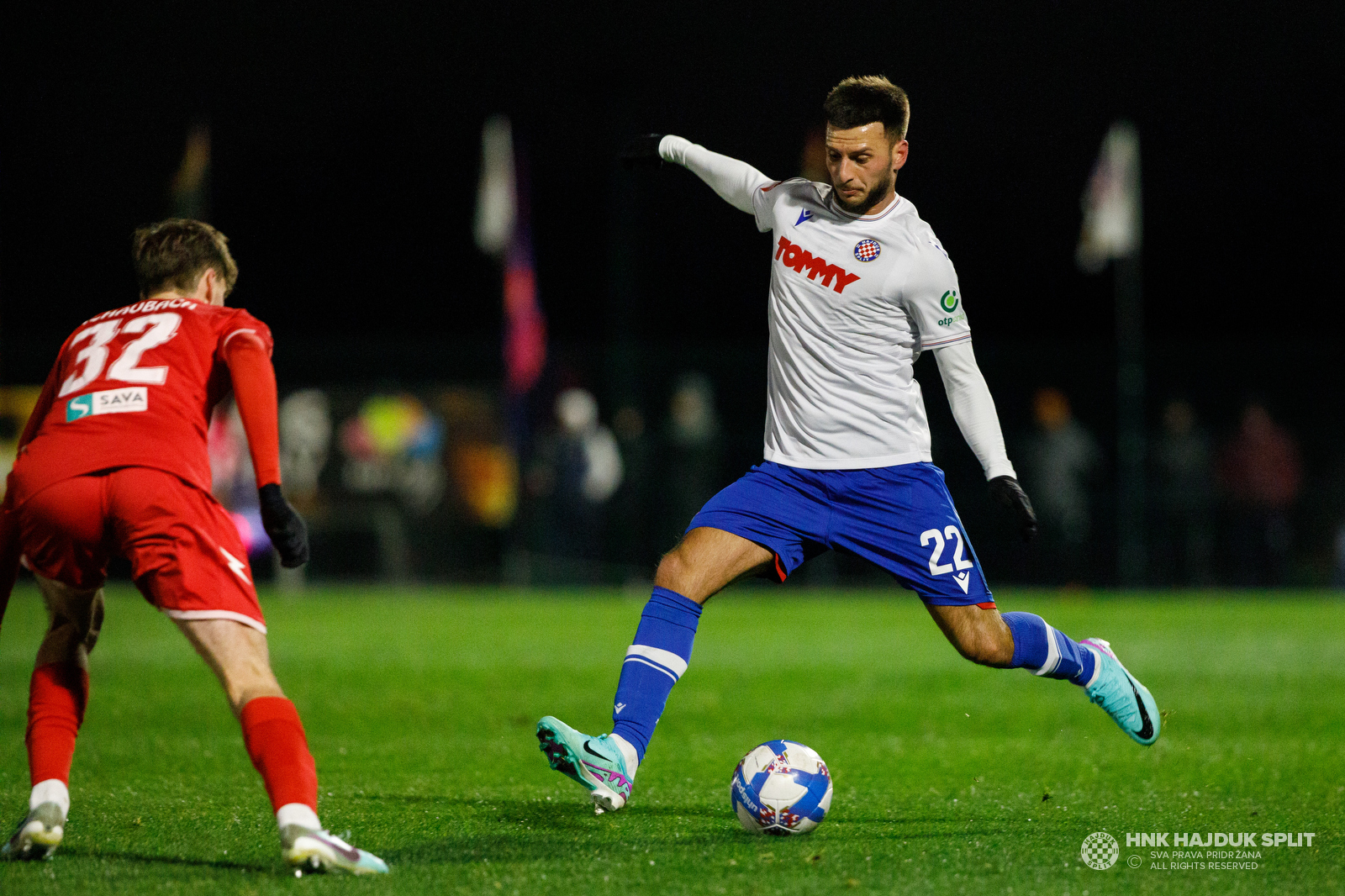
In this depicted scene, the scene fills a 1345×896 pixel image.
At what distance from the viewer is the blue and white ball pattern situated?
537 cm

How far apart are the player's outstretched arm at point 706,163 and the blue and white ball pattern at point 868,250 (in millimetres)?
525

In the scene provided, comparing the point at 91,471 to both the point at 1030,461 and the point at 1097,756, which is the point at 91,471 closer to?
the point at 1097,756

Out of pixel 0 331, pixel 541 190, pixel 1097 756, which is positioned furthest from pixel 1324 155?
pixel 1097 756

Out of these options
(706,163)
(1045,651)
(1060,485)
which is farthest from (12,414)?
(1045,651)

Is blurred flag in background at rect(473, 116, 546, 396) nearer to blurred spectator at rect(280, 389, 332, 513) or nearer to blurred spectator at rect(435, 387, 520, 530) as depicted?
blurred spectator at rect(435, 387, 520, 530)

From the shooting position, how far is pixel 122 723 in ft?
27.0

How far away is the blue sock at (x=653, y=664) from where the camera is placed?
5.18m

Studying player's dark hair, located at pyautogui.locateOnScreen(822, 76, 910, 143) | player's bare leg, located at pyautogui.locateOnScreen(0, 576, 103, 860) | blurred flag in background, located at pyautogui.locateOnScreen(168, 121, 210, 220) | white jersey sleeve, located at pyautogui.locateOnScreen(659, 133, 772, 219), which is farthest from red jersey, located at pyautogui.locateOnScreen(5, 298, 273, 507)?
blurred flag in background, located at pyautogui.locateOnScreen(168, 121, 210, 220)

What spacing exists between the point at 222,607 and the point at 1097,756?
14.4ft

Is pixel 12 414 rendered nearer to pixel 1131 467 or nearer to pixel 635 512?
pixel 635 512

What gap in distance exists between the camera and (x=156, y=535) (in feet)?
14.0

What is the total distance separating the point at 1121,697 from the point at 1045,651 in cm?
45

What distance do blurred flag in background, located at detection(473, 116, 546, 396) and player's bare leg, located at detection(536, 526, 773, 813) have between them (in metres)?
15.5

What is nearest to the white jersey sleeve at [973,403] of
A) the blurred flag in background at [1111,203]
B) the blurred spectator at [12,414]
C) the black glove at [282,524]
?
the black glove at [282,524]
